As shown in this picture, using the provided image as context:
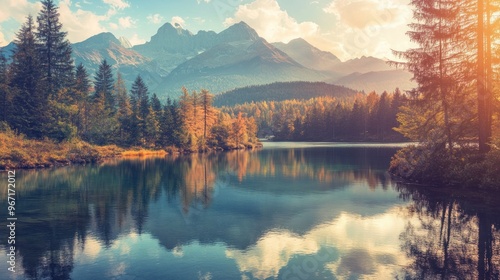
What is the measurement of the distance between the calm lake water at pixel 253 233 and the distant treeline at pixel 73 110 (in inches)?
1342

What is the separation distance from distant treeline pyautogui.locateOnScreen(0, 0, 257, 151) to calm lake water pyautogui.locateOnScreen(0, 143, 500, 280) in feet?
112

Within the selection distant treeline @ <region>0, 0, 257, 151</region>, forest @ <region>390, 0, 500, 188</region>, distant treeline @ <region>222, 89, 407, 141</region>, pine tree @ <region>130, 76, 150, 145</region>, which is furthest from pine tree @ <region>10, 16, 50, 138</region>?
distant treeline @ <region>222, 89, 407, 141</region>

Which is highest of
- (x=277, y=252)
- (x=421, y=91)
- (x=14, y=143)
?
(x=421, y=91)

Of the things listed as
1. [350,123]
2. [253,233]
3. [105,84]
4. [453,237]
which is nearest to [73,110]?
[105,84]

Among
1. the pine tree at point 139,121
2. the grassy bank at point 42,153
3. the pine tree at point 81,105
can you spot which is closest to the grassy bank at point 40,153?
the grassy bank at point 42,153

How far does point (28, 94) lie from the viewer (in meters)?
62.2

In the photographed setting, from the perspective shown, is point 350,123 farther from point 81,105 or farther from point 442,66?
point 442,66

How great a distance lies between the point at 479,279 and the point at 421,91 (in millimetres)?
26009

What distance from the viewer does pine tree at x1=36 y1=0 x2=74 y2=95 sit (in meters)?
74.0

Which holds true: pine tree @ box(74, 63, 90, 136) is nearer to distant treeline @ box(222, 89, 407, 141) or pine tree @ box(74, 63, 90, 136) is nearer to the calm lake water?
the calm lake water

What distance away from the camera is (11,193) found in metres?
31.1

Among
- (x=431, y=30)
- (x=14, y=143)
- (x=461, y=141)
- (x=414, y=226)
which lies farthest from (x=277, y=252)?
(x=14, y=143)

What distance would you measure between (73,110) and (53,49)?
54.8ft

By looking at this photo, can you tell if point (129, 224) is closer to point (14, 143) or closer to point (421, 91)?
point (421, 91)
